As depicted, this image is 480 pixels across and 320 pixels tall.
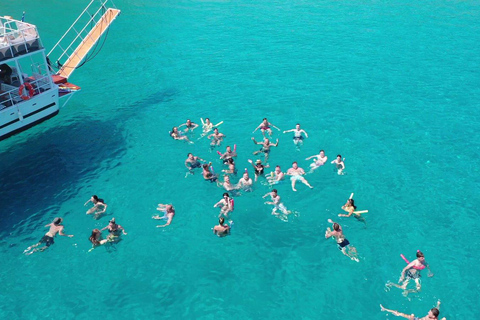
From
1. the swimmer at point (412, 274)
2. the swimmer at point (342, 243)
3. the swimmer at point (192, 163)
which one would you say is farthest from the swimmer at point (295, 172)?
the swimmer at point (412, 274)

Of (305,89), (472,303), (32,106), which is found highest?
(32,106)

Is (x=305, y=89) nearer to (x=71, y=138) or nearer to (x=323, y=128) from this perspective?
(x=323, y=128)

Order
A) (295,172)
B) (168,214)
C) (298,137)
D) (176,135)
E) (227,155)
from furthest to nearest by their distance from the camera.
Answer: (176,135) < (298,137) < (227,155) < (295,172) < (168,214)

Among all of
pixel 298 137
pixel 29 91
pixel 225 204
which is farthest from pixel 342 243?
pixel 29 91

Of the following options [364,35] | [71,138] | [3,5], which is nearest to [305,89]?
[364,35]

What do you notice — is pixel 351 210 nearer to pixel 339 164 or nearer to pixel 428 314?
pixel 339 164

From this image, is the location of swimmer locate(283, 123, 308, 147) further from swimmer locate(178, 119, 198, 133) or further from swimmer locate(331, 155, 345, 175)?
swimmer locate(178, 119, 198, 133)
